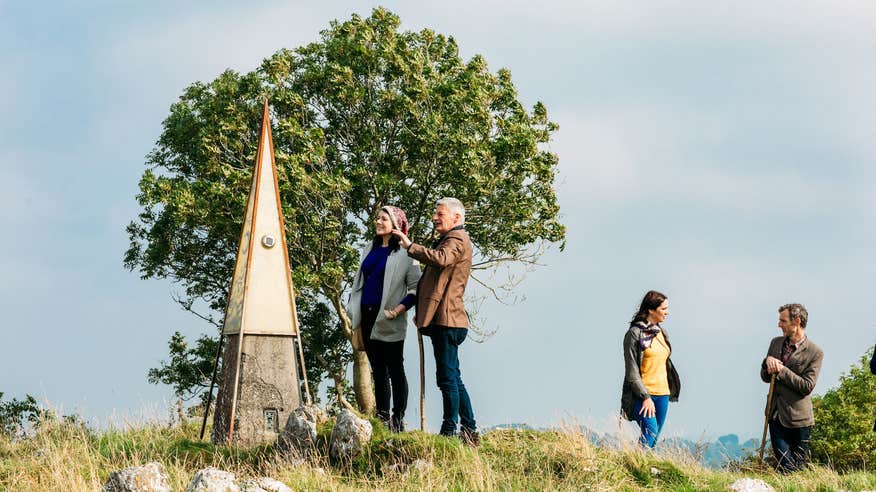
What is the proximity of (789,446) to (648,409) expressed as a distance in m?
2.27

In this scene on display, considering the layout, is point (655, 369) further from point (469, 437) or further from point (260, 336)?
point (260, 336)

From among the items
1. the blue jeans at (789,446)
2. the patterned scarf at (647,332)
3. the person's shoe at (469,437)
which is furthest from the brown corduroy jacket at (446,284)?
the blue jeans at (789,446)

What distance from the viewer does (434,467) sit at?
332 inches

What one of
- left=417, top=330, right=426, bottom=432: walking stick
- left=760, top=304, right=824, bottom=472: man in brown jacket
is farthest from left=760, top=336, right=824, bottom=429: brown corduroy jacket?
left=417, top=330, right=426, bottom=432: walking stick

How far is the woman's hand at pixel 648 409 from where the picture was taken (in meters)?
9.13

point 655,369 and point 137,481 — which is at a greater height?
point 655,369

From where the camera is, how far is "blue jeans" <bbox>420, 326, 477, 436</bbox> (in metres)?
9.09

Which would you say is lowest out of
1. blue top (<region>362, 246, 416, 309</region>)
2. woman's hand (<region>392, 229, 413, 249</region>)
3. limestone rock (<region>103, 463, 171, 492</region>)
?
limestone rock (<region>103, 463, 171, 492</region>)

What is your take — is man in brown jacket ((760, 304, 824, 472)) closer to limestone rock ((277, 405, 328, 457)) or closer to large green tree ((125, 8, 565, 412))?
limestone rock ((277, 405, 328, 457))

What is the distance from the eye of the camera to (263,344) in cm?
1107

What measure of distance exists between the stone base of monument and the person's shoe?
2.48 metres

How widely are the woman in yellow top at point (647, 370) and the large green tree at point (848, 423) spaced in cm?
1177

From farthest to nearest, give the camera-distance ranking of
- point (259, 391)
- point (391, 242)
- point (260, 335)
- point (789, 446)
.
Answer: point (260, 335) → point (259, 391) → point (789, 446) → point (391, 242)

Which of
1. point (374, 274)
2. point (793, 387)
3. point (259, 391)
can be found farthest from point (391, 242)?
point (793, 387)
